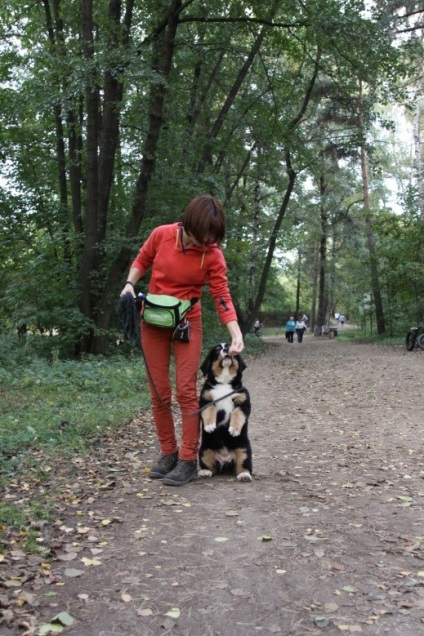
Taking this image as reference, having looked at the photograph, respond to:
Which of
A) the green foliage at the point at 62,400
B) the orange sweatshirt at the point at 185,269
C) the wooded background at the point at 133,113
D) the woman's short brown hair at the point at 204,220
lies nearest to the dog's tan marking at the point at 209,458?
the orange sweatshirt at the point at 185,269

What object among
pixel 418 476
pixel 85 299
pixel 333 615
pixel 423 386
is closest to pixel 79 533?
pixel 333 615

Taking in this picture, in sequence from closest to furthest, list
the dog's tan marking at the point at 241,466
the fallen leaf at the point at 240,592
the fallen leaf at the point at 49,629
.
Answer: the fallen leaf at the point at 49,629
the fallen leaf at the point at 240,592
the dog's tan marking at the point at 241,466

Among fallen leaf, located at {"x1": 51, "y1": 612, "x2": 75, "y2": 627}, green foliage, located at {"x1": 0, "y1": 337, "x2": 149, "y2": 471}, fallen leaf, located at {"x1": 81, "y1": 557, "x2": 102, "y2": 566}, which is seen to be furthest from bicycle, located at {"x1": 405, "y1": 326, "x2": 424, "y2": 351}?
fallen leaf, located at {"x1": 51, "y1": 612, "x2": 75, "y2": 627}

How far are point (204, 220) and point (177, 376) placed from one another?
1.30 meters

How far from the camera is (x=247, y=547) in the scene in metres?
3.86

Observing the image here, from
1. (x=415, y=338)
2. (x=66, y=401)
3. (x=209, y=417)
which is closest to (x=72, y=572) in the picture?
(x=209, y=417)

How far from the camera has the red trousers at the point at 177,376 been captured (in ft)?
16.8

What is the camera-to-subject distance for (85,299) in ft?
49.4

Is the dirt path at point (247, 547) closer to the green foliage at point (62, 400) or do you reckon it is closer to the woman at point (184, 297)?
the woman at point (184, 297)

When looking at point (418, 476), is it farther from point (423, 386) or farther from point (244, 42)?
point (244, 42)

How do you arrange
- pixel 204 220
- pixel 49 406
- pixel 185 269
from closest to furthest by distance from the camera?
pixel 204 220 < pixel 185 269 < pixel 49 406

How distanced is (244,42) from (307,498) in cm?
1654

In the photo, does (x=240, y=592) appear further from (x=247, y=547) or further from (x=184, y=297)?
(x=184, y=297)

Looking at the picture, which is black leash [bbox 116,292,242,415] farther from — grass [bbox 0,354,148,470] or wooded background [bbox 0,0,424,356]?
wooded background [bbox 0,0,424,356]
